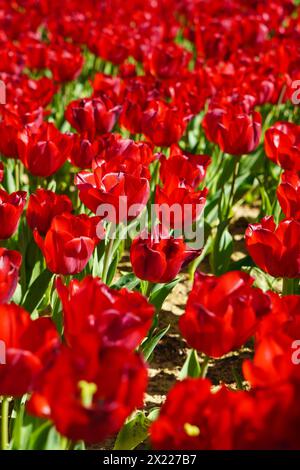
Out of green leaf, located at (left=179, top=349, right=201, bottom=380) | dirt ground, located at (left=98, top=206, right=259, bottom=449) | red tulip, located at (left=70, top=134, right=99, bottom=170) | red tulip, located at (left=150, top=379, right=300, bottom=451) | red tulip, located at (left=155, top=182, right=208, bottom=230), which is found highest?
red tulip, located at (left=70, top=134, right=99, bottom=170)

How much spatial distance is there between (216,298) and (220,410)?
0.32m

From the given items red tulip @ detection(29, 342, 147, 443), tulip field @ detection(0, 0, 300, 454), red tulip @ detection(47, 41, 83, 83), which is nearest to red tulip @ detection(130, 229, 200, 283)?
tulip field @ detection(0, 0, 300, 454)

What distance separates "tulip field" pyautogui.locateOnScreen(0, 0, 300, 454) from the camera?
114 cm

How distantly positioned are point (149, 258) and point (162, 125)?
1.09 m

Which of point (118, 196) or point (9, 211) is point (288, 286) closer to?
point (118, 196)

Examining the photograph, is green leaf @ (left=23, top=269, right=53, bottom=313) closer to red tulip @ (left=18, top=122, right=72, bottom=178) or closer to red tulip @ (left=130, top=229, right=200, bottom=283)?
red tulip @ (left=18, top=122, right=72, bottom=178)

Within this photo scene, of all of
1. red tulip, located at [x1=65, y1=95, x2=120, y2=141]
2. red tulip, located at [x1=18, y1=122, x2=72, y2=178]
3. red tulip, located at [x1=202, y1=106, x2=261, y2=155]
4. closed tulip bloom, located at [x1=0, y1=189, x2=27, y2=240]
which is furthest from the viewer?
red tulip, located at [x1=65, y1=95, x2=120, y2=141]

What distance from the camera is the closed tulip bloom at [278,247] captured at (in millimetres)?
1794

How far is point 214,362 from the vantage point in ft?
8.53

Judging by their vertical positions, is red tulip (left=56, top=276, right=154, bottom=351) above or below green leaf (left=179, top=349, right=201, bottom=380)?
above

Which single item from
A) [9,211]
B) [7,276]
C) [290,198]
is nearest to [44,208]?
[9,211]

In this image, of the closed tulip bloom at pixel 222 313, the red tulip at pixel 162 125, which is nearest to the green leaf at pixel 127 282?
the red tulip at pixel 162 125

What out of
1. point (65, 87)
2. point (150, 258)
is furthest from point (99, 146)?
point (65, 87)

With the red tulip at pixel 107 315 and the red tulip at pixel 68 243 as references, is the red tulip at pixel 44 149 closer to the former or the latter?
the red tulip at pixel 68 243
